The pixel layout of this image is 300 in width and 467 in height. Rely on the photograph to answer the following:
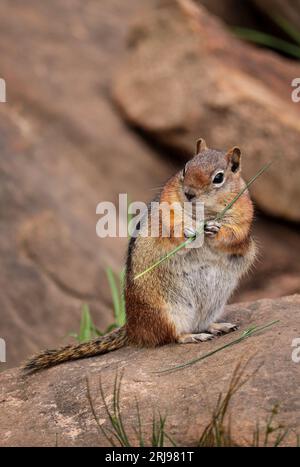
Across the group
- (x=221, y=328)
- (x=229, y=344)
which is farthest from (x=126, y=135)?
(x=229, y=344)

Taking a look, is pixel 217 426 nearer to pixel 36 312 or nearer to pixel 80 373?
pixel 80 373

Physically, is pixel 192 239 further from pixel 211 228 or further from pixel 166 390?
pixel 166 390

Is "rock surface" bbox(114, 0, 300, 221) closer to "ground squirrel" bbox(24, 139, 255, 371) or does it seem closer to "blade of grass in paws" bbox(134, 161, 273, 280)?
"ground squirrel" bbox(24, 139, 255, 371)

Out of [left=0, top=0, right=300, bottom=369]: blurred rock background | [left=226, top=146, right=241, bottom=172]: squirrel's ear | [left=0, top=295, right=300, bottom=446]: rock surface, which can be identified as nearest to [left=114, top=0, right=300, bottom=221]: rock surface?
[left=0, top=0, right=300, bottom=369]: blurred rock background

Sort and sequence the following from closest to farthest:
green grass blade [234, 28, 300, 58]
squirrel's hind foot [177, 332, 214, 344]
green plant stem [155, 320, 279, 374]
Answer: green plant stem [155, 320, 279, 374]
squirrel's hind foot [177, 332, 214, 344]
green grass blade [234, 28, 300, 58]

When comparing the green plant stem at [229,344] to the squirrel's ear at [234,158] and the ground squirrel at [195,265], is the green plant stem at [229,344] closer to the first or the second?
the ground squirrel at [195,265]

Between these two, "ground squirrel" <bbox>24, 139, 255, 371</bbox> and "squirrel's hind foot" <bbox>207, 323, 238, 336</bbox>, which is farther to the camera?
"squirrel's hind foot" <bbox>207, 323, 238, 336</bbox>

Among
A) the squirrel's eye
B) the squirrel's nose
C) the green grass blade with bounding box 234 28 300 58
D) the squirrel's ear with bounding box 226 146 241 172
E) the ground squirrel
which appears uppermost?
the green grass blade with bounding box 234 28 300 58

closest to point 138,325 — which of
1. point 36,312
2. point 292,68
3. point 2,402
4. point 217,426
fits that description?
point 2,402
